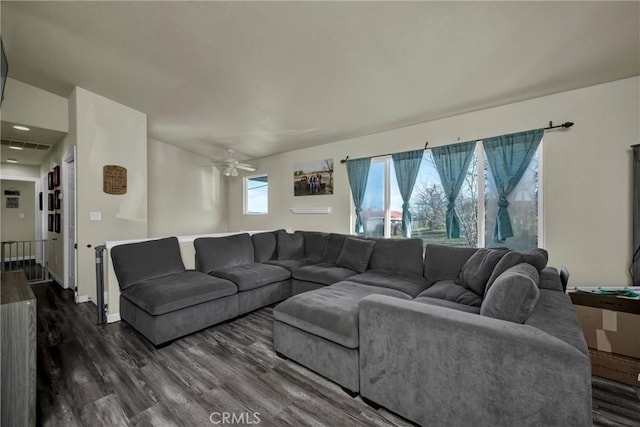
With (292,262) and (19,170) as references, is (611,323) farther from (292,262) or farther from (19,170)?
(19,170)

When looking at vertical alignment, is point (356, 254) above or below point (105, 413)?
above

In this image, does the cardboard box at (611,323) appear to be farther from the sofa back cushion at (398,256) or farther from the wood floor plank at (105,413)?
the wood floor plank at (105,413)

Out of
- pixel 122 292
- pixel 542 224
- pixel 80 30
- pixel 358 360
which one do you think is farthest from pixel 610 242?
pixel 80 30

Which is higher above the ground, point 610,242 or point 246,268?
point 610,242

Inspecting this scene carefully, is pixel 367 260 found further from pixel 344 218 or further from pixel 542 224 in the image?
pixel 542 224

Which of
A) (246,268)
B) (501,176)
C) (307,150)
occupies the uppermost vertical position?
(307,150)

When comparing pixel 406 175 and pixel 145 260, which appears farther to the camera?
pixel 406 175

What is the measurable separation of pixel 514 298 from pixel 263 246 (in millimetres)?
3405

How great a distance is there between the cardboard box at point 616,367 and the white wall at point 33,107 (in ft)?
22.5

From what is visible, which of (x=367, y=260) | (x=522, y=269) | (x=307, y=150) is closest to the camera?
(x=522, y=269)

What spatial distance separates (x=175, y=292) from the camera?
2426 mm

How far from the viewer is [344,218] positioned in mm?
4590

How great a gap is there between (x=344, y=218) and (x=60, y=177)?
16.0ft

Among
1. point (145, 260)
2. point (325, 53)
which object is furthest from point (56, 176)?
point (325, 53)
